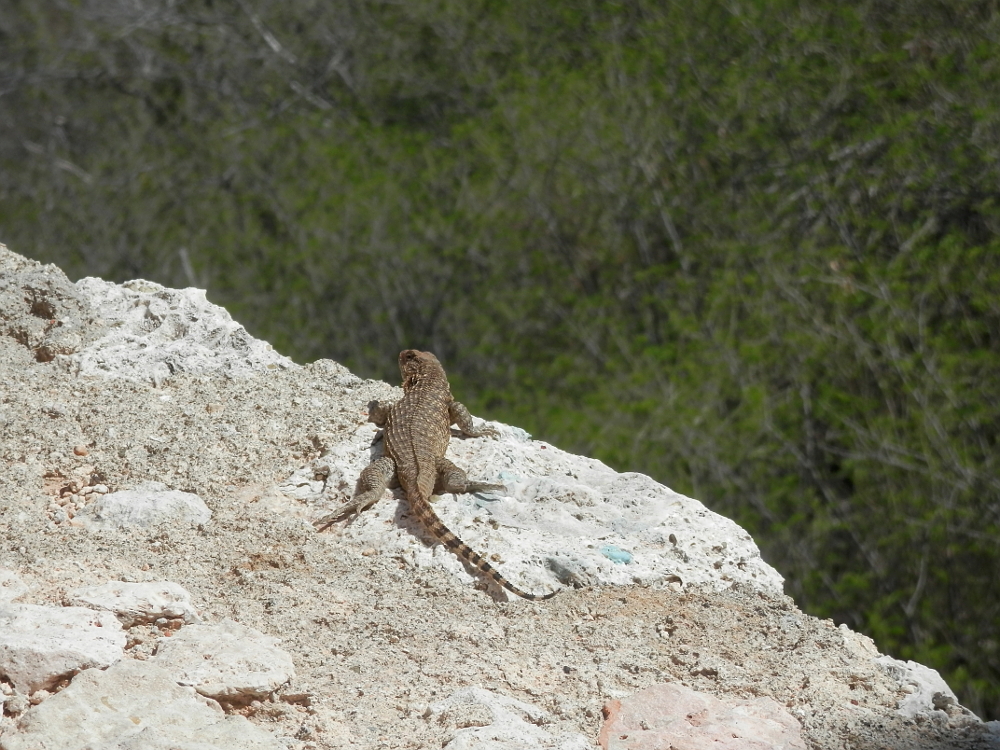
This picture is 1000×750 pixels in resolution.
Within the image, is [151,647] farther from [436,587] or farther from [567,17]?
[567,17]

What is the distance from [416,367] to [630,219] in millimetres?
9609

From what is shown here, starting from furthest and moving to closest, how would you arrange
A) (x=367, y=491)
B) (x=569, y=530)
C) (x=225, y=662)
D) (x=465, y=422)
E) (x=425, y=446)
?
(x=465, y=422) → (x=425, y=446) → (x=367, y=491) → (x=569, y=530) → (x=225, y=662)

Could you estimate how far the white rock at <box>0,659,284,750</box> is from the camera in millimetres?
2352

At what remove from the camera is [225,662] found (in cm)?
266

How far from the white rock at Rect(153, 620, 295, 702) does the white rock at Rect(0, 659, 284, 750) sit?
0.13 feet

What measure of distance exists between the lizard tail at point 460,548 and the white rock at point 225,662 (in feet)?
2.20

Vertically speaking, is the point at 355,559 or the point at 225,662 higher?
the point at 225,662

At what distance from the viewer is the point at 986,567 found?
404 inches

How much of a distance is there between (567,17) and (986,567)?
32.4ft

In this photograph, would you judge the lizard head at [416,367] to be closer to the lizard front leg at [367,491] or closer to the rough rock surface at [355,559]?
the rough rock surface at [355,559]

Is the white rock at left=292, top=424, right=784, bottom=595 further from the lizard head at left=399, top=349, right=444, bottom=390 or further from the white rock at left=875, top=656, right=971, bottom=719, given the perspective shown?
the lizard head at left=399, top=349, right=444, bottom=390

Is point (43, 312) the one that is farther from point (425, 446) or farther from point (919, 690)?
point (919, 690)

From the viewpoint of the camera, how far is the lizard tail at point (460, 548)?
3.21 metres

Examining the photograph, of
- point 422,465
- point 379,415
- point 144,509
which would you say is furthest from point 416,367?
point 144,509
